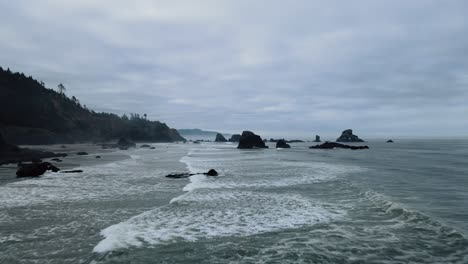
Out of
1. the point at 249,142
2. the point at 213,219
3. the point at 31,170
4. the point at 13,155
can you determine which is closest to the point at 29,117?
the point at 13,155

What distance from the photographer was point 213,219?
14359 mm

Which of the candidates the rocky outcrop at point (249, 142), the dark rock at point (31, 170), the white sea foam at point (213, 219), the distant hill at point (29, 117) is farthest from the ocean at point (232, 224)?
the distant hill at point (29, 117)

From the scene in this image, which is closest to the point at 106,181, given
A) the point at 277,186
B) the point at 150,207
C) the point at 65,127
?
the point at 150,207

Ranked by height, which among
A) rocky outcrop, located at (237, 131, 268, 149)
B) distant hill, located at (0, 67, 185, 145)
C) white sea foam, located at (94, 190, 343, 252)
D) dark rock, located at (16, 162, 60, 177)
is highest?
distant hill, located at (0, 67, 185, 145)

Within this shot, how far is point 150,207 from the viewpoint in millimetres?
16750

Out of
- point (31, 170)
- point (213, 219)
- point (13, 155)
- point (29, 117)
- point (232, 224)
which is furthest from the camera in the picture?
point (29, 117)

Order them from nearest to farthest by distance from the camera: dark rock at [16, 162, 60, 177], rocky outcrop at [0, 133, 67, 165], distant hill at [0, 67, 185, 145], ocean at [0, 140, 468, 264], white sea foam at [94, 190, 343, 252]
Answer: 1. ocean at [0, 140, 468, 264]
2. white sea foam at [94, 190, 343, 252]
3. dark rock at [16, 162, 60, 177]
4. rocky outcrop at [0, 133, 67, 165]
5. distant hill at [0, 67, 185, 145]

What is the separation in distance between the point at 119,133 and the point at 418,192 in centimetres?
18491

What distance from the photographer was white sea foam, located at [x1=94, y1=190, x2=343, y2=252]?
38.3 ft

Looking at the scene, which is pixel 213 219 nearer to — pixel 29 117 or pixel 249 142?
pixel 249 142

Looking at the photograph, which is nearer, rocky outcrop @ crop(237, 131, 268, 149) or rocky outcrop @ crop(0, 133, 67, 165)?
rocky outcrop @ crop(0, 133, 67, 165)

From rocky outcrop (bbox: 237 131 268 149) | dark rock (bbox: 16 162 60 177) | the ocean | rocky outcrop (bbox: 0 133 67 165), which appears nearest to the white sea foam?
the ocean

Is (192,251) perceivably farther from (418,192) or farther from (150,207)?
(418,192)

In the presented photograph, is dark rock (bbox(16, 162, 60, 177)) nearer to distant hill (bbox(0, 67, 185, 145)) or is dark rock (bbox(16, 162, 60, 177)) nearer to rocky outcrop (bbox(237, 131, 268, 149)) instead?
distant hill (bbox(0, 67, 185, 145))
